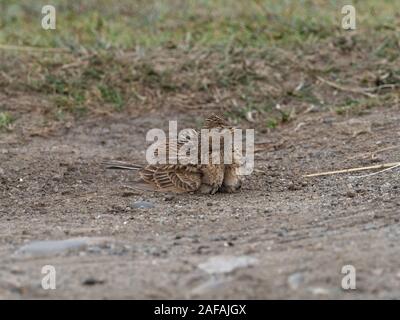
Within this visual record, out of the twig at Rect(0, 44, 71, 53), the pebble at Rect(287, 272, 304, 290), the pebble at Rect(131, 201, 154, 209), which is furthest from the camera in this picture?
the twig at Rect(0, 44, 71, 53)

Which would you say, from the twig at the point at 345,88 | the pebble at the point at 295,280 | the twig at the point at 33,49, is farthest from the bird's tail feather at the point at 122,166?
the pebble at the point at 295,280

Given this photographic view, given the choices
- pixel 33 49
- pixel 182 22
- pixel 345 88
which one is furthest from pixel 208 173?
pixel 182 22

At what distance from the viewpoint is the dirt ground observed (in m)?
4.92

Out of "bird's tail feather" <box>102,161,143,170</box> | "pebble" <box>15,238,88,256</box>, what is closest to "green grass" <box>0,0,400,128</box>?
"bird's tail feather" <box>102,161,143,170</box>

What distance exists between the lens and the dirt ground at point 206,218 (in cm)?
492

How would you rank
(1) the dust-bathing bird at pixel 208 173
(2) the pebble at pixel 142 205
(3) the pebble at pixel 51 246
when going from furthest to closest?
(1) the dust-bathing bird at pixel 208 173, (2) the pebble at pixel 142 205, (3) the pebble at pixel 51 246

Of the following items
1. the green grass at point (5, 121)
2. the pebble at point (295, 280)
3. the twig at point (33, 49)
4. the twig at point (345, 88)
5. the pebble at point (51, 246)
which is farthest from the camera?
the twig at point (33, 49)

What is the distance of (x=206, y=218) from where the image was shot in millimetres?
6402

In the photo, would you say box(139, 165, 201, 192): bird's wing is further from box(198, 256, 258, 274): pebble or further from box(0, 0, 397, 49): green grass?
box(0, 0, 397, 49): green grass

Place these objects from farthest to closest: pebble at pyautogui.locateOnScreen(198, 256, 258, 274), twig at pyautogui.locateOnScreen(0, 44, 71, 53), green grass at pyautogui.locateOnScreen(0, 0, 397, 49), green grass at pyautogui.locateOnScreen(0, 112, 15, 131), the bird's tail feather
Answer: green grass at pyautogui.locateOnScreen(0, 0, 397, 49) → twig at pyautogui.locateOnScreen(0, 44, 71, 53) → green grass at pyautogui.locateOnScreen(0, 112, 15, 131) → the bird's tail feather → pebble at pyautogui.locateOnScreen(198, 256, 258, 274)

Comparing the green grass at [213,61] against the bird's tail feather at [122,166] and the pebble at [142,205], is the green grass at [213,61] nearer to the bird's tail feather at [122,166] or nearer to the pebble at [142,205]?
the bird's tail feather at [122,166]

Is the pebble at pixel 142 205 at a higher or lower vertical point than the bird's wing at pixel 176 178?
lower

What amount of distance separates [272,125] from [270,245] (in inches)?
158
